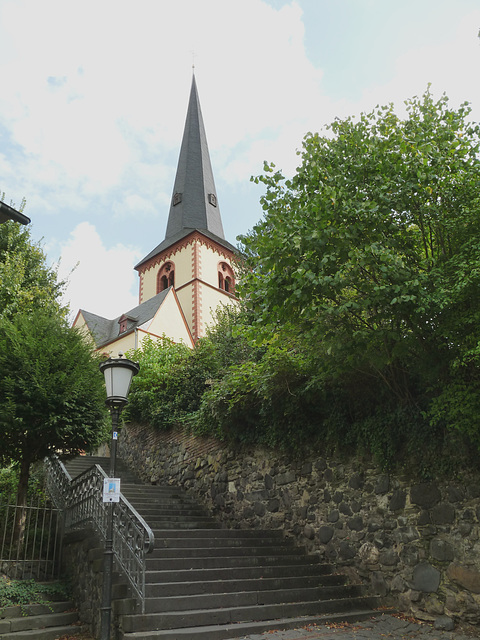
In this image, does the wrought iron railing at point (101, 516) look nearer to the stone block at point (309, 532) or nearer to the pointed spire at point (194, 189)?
the stone block at point (309, 532)

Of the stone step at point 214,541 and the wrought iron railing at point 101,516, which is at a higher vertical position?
the wrought iron railing at point 101,516

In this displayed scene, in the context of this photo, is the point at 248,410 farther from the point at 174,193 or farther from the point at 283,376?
the point at 174,193

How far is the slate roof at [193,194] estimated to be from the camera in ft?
121

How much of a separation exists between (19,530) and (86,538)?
1501 millimetres

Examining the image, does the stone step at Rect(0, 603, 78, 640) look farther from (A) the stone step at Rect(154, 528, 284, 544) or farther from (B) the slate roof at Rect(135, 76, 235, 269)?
(B) the slate roof at Rect(135, 76, 235, 269)

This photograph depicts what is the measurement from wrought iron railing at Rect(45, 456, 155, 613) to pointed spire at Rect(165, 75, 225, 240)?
2893 cm

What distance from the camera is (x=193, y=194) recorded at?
3841 cm

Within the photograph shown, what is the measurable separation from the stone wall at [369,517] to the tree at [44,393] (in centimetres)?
286

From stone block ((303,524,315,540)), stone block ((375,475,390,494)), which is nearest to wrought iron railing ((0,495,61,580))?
stone block ((303,524,315,540))

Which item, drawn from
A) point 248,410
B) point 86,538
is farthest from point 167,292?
point 86,538

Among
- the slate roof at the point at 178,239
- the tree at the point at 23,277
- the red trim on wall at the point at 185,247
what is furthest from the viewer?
the slate roof at the point at 178,239

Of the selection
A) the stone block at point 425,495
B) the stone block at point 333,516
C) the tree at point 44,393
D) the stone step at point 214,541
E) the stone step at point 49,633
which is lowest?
the stone step at point 49,633

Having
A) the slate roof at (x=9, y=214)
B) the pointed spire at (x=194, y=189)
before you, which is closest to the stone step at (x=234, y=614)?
the slate roof at (x=9, y=214)

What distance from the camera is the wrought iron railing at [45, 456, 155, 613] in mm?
5723
